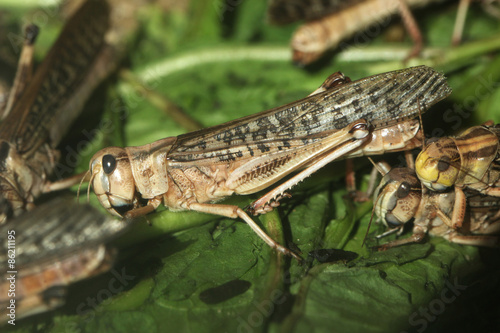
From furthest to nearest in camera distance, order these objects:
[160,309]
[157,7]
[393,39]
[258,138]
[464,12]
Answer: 1. [157,7]
2. [393,39]
3. [464,12]
4. [258,138]
5. [160,309]

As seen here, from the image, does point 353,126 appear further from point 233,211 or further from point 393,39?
point 393,39

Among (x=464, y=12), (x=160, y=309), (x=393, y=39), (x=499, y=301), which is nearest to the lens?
(x=160, y=309)

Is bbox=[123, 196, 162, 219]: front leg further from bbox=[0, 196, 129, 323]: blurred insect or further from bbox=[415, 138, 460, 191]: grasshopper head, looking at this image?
bbox=[415, 138, 460, 191]: grasshopper head

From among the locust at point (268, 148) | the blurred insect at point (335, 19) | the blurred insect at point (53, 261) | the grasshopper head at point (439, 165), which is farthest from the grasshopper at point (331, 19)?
the blurred insect at point (53, 261)

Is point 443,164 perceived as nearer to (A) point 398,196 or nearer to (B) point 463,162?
(B) point 463,162

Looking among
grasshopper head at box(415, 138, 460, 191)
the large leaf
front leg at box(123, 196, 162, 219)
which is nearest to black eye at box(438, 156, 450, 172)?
grasshopper head at box(415, 138, 460, 191)

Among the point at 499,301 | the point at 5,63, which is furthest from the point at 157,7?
the point at 499,301

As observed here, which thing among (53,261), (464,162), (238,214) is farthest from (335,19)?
(53,261)
